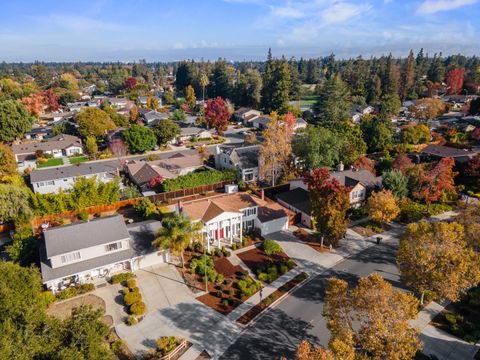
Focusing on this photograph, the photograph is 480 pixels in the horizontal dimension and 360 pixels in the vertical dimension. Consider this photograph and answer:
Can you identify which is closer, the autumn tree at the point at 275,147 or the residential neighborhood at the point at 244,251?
the residential neighborhood at the point at 244,251

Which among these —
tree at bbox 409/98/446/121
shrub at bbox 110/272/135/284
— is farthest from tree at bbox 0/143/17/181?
tree at bbox 409/98/446/121

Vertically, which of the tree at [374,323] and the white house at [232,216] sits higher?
the tree at [374,323]

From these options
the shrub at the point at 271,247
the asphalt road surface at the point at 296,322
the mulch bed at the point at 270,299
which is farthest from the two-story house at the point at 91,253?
the asphalt road surface at the point at 296,322

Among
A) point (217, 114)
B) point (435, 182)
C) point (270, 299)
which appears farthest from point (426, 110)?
point (270, 299)

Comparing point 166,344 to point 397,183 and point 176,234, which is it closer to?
point 176,234

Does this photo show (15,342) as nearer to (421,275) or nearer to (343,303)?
(343,303)

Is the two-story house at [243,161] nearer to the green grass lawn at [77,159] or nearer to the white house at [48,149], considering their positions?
the green grass lawn at [77,159]

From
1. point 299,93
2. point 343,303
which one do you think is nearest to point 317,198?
point 343,303

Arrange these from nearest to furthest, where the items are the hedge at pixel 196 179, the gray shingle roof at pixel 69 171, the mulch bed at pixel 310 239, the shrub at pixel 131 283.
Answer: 1. the shrub at pixel 131 283
2. the mulch bed at pixel 310 239
3. the hedge at pixel 196 179
4. the gray shingle roof at pixel 69 171
